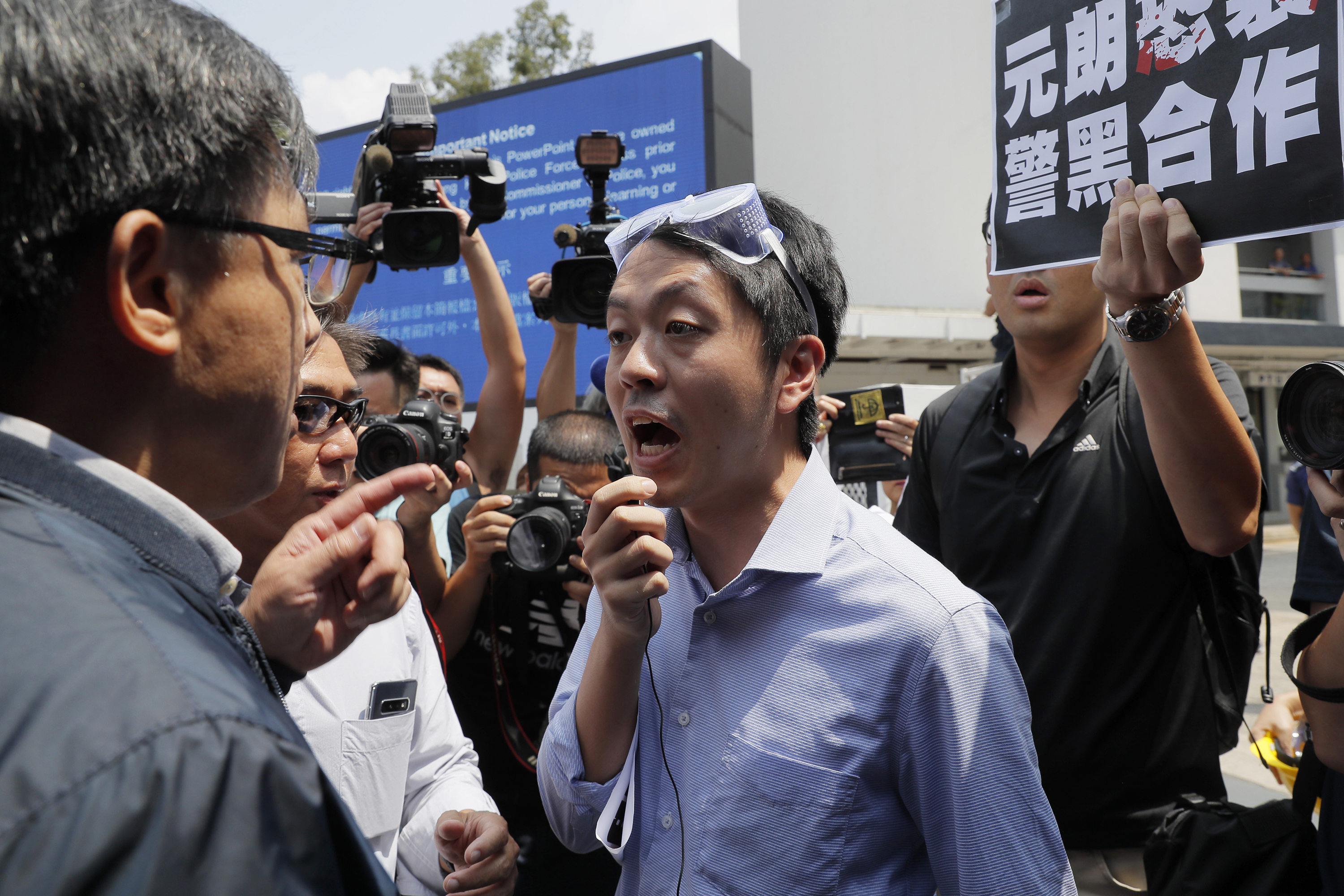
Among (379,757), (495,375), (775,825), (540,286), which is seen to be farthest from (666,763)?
(540,286)

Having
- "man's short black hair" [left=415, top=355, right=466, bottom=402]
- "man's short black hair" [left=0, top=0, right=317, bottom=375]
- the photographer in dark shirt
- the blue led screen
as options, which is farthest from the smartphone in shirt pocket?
the blue led screen

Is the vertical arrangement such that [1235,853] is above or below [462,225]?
below

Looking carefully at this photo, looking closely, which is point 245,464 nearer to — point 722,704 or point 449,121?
point 722,704

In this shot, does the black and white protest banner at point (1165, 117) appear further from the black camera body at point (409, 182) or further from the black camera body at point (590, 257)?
the black camera body at point (409, 182)

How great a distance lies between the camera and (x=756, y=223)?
1.64m

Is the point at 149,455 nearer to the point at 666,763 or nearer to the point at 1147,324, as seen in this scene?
the point at 666,763

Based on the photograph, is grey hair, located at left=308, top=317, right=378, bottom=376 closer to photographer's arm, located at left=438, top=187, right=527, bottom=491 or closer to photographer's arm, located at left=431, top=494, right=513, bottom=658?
photographer's arm, located at left=431, top=494, right=513, bottom=658

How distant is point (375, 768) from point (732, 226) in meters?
1.26

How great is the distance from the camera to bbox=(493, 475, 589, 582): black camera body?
259 cm

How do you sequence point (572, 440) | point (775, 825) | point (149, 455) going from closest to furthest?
point (149, 455) → point (775, 825) → point (572, 440)

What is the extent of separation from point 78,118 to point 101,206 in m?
0.07

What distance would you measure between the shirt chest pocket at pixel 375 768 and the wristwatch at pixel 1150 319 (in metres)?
1.58

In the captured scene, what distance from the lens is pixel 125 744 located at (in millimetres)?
617

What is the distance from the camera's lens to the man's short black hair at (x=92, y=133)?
75 centimetres
